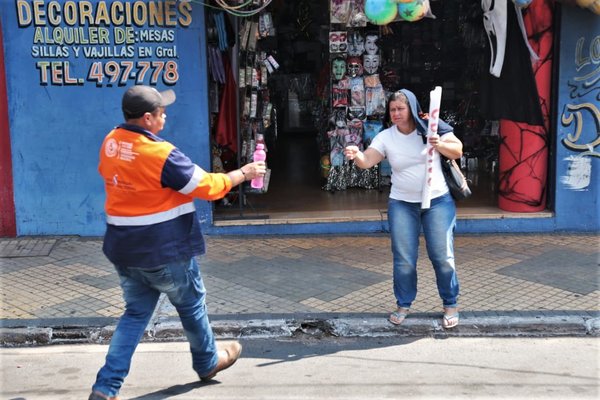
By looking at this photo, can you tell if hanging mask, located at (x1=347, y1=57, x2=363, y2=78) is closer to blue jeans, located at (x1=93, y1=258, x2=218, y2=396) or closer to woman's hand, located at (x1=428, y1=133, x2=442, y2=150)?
woman's hand, located at (x1=428, y1=133, x2=442, y2=150)

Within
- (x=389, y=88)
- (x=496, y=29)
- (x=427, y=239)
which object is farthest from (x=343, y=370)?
(x=389, y=88)

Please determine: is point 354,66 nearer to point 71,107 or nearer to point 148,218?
point 71,107

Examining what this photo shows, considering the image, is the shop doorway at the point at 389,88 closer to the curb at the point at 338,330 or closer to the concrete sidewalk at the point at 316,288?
the concrete sidewalk at the point at 316,288

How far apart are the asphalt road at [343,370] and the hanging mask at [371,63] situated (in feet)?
16.8

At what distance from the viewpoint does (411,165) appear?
201 inches

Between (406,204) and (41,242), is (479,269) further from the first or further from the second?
(41,242)

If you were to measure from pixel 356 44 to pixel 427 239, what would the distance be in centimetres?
487

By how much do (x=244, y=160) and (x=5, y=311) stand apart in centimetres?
387

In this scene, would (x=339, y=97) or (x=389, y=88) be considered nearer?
(x=339, y=97)

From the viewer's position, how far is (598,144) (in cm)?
800

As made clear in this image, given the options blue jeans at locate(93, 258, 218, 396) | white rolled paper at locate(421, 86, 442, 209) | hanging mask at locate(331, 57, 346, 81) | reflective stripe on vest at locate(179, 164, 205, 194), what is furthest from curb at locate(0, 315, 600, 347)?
hanging mask at locate(331, 57, 346, 81)

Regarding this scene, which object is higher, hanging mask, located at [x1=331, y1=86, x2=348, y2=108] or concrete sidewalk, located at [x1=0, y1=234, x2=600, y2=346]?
hanging mask, located at [x1=331, y1=86, x2=348, y2=108]

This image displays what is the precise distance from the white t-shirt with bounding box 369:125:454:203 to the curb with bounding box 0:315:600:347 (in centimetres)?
108

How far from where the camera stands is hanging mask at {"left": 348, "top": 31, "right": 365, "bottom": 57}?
938cm
